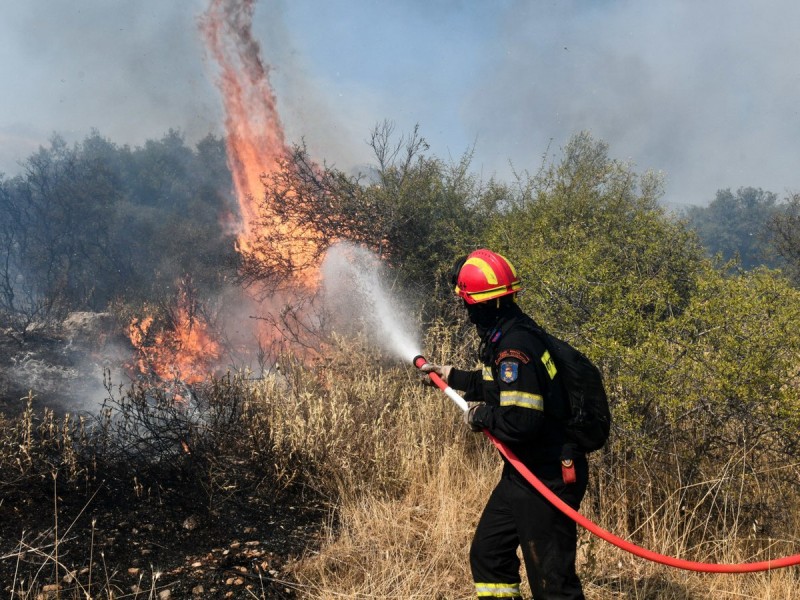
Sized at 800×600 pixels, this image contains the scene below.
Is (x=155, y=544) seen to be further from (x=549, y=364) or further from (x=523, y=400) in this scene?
(x=549, y=364)

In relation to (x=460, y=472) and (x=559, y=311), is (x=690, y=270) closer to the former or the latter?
(x=559, y=311)

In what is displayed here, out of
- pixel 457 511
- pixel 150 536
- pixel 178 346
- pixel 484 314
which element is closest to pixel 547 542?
pixel 484 314

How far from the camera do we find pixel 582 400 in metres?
2.79

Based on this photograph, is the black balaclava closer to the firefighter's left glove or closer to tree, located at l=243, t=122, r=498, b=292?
the firefighter's left glove

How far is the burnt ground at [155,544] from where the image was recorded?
140 inches

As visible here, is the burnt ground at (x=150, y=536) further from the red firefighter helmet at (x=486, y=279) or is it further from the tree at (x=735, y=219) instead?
the tree at (x=735, y=219)

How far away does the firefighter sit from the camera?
2.69 m

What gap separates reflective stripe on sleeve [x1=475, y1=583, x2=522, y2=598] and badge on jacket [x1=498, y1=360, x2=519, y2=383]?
3.42 feet

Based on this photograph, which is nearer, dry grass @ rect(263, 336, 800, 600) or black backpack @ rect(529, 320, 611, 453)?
black backpack @ rect(529, 320, 611, 453)

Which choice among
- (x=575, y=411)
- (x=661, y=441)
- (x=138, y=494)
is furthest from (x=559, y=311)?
(x=138, y=494)

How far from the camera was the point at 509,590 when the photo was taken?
2.83 meters

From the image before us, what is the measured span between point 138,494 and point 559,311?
3.94m

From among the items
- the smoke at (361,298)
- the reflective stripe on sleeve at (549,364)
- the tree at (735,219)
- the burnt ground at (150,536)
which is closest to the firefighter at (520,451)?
the reflective stripe on sleeve at (549,364)

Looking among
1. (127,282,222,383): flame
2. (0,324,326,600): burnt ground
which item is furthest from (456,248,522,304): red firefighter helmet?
(127,282,222,383): flame
